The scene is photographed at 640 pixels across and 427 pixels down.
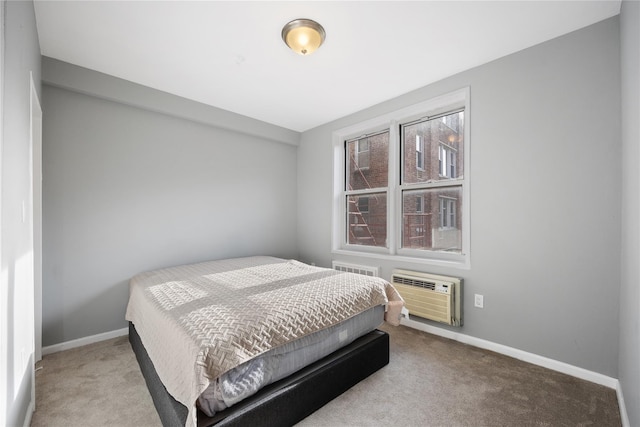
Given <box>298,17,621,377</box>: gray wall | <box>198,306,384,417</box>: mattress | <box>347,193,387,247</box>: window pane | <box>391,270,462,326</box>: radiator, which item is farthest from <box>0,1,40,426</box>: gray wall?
<box>347,193,387,247</box>: window pane

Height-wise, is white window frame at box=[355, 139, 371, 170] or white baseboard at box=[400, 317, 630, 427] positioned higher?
white window frame at box=[355, 139, 371, 170]

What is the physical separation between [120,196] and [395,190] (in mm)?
2972

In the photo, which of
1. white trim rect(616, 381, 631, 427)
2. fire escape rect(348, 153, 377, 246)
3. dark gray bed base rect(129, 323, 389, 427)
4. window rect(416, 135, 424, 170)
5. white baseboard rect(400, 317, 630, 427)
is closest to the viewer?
dark gray bed base rect(129, 323, 389, 427)

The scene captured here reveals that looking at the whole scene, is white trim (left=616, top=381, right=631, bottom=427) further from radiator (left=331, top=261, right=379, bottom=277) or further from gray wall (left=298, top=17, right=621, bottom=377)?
radiator (left=331, top=261, right=379, bottom=277)

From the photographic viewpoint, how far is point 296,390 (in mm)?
1535

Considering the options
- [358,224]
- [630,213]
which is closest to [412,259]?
[358,224]

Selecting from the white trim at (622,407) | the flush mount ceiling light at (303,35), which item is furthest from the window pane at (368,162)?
the white trim at (622,407)

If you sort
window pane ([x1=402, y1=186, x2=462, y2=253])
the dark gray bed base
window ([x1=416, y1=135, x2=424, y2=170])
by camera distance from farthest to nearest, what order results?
window ([x1=416, y1=135, x2=424, y2=170]) → window pane ([x1=402, y1=186, x2=462, y2=253]) → the dark gray bed base

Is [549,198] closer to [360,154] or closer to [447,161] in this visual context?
[447,161]

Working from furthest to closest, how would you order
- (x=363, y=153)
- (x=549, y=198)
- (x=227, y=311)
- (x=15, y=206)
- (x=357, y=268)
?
(x=363, y=153)
(x=357, y=268)
(x=549, y=198)
(x=227, y=311)
(x=15, y=206)

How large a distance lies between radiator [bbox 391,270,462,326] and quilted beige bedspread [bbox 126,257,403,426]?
0.56 m

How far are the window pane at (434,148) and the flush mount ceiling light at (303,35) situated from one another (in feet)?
5.19

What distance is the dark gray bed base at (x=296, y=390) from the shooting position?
1325 millimetres

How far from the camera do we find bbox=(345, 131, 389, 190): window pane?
3.50 meters
